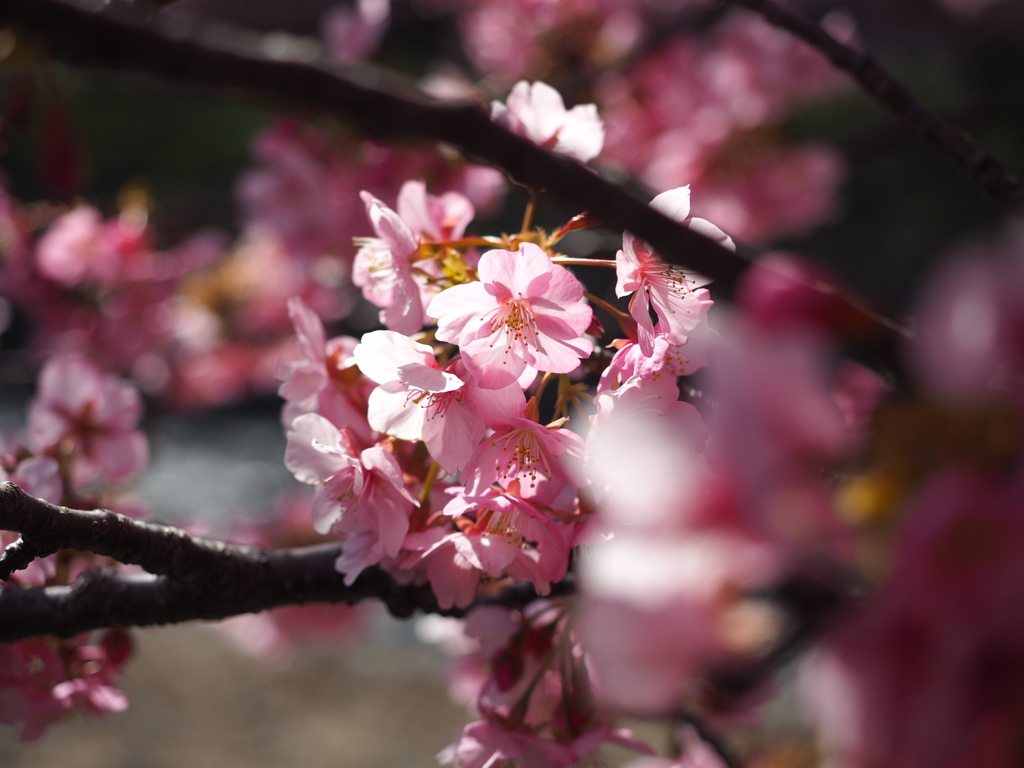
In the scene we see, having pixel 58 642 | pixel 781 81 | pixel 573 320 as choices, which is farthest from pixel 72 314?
pixel 781 81

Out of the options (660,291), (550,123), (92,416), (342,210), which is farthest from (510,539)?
(342,210)

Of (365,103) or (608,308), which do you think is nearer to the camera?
(365,103)

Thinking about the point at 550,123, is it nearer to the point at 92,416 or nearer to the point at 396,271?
the point at 396,271

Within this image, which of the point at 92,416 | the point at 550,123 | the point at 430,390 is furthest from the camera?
the point at 92,416

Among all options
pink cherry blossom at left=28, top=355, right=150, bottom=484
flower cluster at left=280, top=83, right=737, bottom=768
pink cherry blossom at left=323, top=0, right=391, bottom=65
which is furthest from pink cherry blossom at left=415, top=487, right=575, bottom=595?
pink cherry blossom at left=323, top=0, right=391, bottom=65

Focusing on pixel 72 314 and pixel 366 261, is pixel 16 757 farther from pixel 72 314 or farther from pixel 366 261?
pixel 366 261

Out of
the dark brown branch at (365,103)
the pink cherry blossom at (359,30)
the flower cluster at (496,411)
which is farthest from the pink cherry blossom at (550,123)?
the pink cherry blossom at (359,30)

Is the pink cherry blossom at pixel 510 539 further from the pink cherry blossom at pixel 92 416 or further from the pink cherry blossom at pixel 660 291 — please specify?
the pink cherry blossom at pixel 92 416
